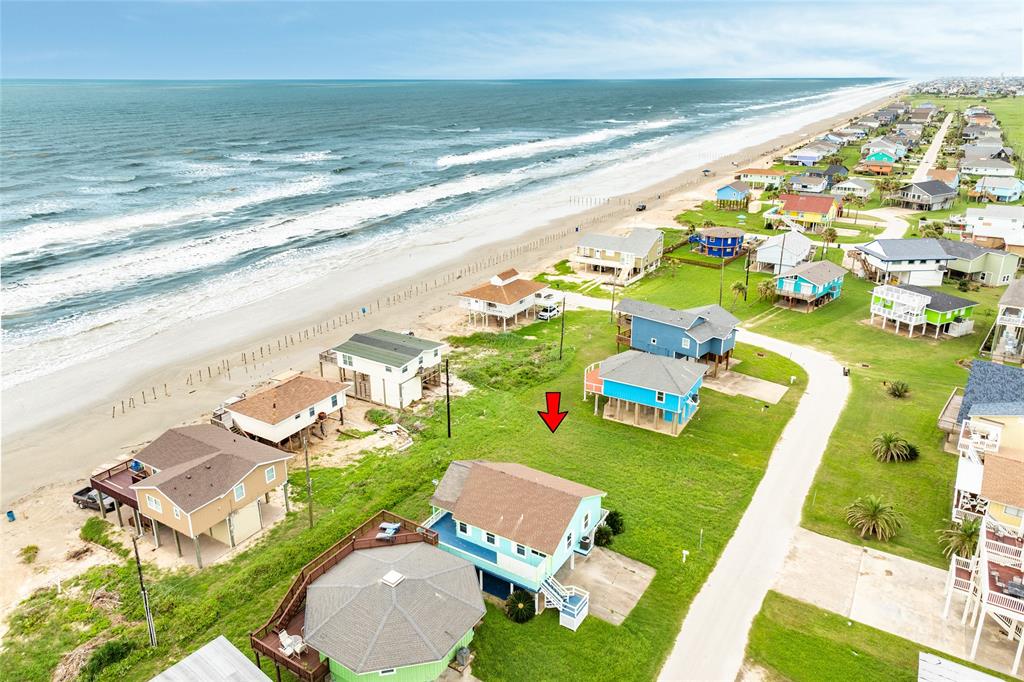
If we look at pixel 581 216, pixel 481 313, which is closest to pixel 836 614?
pixel 481 313

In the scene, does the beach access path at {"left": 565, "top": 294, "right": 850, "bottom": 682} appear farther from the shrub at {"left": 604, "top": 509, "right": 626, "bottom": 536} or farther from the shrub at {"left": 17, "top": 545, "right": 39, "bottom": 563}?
the shrub at {"left": 17, "top": 545, "right": 39, "bottom": 563}

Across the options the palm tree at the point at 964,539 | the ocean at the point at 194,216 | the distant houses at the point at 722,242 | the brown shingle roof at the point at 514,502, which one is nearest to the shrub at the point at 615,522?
the brown shingle roof at the point at 514,502

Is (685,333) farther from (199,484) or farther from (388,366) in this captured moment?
(199,484)

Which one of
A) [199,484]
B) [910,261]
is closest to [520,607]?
[199,484]

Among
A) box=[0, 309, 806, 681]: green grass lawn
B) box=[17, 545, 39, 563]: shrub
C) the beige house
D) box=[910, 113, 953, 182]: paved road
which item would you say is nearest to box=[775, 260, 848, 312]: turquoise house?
box=[0, 309, 806, 681]: green grass lawn

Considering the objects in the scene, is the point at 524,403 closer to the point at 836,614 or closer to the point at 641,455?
the point at 641,455

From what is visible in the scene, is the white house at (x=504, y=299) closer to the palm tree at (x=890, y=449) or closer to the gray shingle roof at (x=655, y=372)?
the gray shingle roof at (x=655, y=372)
